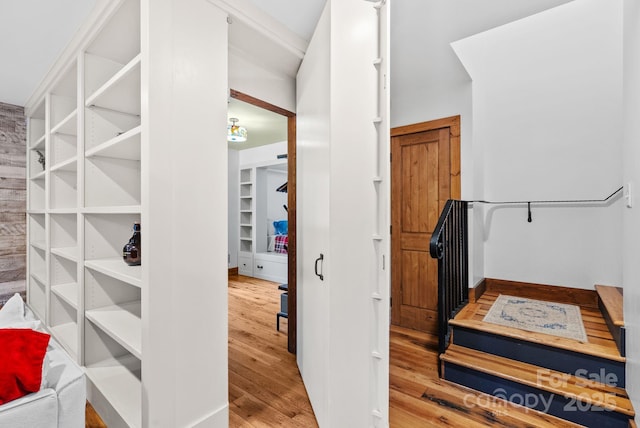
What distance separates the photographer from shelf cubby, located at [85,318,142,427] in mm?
1606

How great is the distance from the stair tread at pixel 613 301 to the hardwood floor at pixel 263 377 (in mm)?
1985

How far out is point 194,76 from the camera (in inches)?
59.6

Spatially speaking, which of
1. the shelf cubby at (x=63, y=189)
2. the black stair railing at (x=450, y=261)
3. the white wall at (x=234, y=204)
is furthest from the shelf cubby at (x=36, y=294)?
the black stair railing at (x=450, y=261)

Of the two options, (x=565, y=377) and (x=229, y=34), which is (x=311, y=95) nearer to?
(x=229, y=34)

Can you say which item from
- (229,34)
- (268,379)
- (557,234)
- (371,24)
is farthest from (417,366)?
(229,34)

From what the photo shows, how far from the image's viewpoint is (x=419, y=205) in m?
3.20

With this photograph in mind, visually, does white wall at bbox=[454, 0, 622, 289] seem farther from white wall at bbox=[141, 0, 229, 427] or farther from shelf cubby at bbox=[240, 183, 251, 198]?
shelf cubby at bbox=[240, 183, 251, 198]

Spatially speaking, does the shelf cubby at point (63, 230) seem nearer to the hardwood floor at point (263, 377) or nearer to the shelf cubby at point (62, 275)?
the shelf cubby at point (62, 275)

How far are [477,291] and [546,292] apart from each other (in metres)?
0.62

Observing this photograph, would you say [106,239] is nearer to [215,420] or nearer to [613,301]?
[215,420]

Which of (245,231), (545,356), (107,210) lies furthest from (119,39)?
(245,231)

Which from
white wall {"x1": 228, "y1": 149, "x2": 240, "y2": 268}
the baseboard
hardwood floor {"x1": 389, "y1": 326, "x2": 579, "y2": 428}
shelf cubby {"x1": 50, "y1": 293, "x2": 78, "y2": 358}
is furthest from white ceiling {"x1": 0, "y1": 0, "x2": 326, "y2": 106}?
white wall {"x1": 228, "y1": 149, "x2": 240, "y2": 268}

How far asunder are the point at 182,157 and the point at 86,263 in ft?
3.42

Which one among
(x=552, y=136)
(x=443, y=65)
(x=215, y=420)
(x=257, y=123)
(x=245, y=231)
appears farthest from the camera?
(x=245, y=231)
